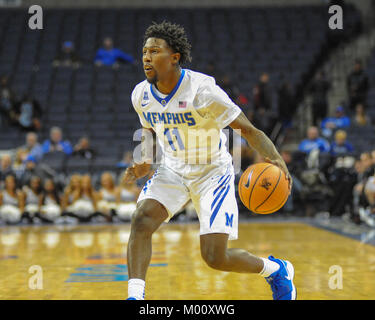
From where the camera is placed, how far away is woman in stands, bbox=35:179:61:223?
9977 millimetres

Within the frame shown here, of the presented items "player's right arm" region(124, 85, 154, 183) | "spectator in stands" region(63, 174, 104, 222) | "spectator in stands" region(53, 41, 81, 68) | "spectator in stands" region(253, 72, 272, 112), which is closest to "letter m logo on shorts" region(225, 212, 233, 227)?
"player's right arm" region(124, 85, 154, 183)

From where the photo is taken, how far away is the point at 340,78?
46.0 ft

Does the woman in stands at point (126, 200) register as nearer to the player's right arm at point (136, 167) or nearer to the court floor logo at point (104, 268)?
the court floor logo at point (104, 268)

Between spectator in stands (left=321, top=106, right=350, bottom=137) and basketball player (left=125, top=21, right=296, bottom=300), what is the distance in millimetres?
8455

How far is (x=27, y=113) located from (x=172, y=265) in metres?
7.97

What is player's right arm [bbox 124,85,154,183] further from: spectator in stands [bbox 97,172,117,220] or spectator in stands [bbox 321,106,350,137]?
spectator in stands [bbox 321,106,350,137]

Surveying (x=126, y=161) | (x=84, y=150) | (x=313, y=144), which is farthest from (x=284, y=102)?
(x=84, y=150)

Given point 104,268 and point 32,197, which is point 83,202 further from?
point 104,268

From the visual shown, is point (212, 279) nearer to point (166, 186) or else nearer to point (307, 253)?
point (166, 186)

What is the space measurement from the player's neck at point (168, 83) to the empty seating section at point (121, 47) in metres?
7.83

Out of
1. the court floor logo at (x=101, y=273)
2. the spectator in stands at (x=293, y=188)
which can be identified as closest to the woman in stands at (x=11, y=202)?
the spectator in stands at (x=293, y=188)

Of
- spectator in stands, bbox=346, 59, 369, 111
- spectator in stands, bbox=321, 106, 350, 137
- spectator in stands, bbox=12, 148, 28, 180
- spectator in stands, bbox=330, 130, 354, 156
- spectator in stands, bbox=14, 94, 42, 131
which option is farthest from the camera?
spectator in stands, bbox=346, 59, 369, 111

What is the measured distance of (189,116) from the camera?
10.7 feet
